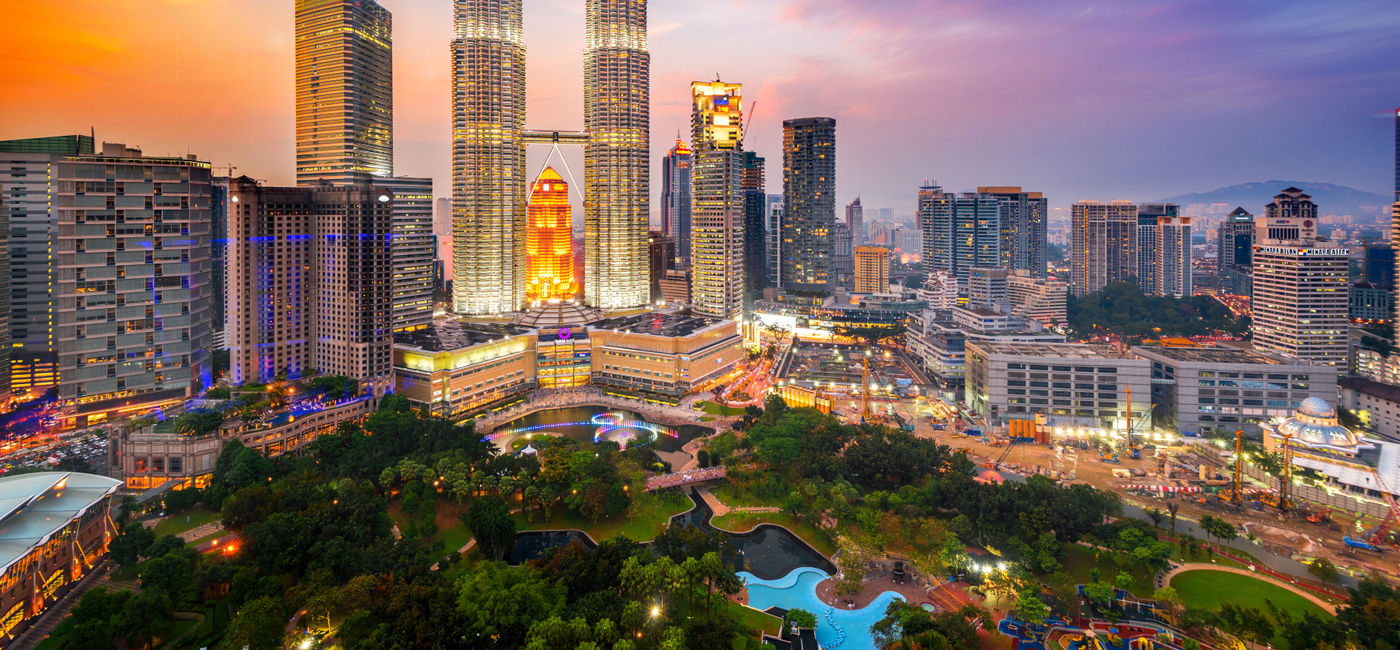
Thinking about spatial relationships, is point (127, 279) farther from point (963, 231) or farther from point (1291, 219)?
point (963, 231)

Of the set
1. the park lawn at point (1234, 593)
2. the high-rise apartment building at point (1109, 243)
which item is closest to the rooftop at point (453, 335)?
the park lawn at point (1234, 593)

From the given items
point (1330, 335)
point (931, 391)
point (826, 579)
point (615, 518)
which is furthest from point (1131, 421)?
point (615, 518)

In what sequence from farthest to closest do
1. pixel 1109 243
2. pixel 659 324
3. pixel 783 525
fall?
1. pixel 1109 243
2. pixel 659 324
3. pixel 783 525

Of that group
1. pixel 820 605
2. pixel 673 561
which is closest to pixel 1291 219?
pixel 820 605

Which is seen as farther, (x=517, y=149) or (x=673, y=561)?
(x=517, y=149)

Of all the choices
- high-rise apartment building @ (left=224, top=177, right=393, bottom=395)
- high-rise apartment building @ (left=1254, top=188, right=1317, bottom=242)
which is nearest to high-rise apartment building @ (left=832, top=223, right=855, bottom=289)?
high-rise apartment building @ (left=1254, top=188, right=1317, bottom=242)

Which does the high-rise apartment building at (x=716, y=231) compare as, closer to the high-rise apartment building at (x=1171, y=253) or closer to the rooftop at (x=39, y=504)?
the rooftop at (x=39, y=504)

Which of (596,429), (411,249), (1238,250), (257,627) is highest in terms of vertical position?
(1238,250)
